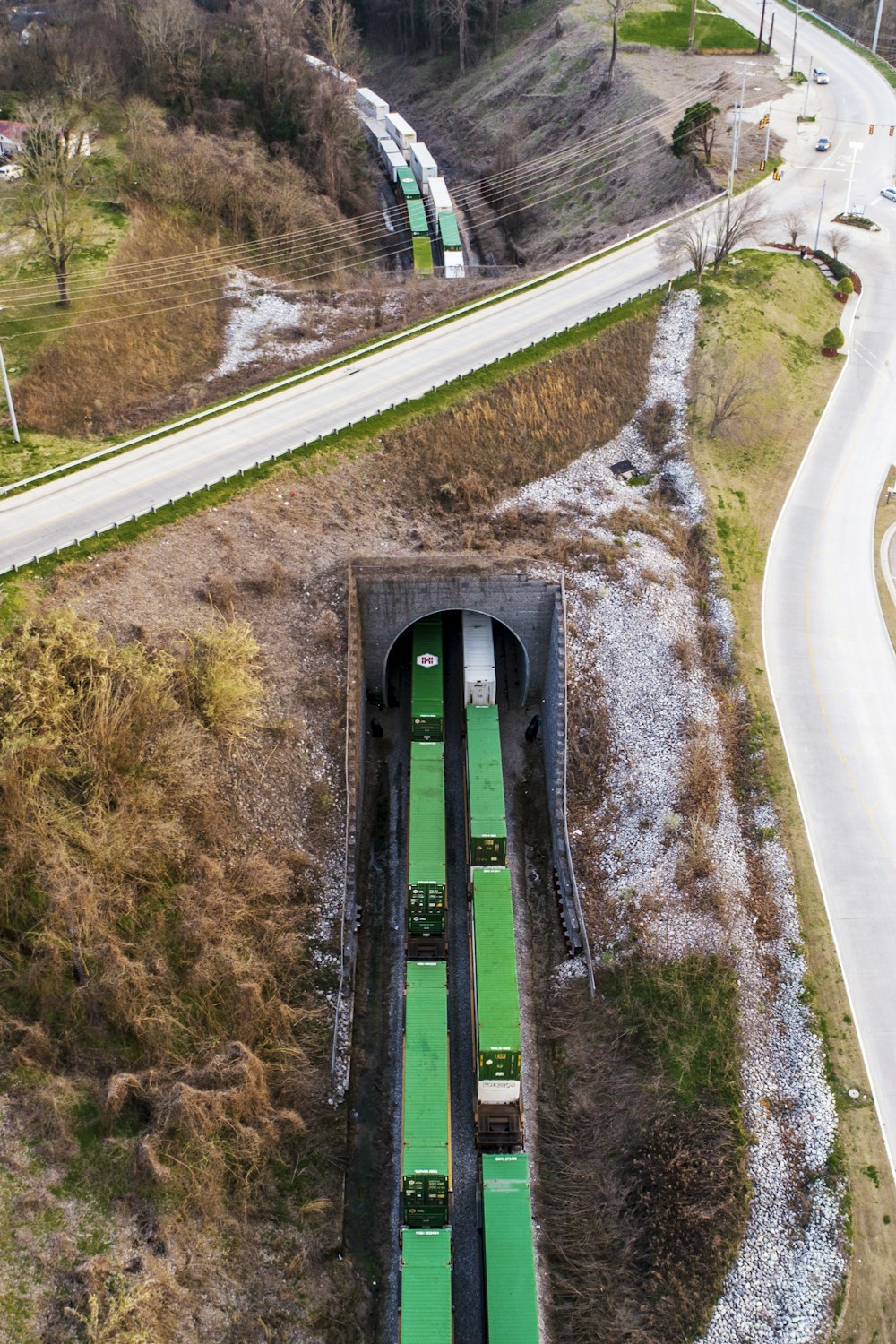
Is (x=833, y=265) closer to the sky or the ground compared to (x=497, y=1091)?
closer to the sky

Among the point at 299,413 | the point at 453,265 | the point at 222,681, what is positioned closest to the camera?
the point at 222,681

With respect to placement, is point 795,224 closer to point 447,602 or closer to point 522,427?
point 522,427

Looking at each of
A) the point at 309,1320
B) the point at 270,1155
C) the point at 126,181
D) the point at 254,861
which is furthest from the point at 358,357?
the point at 309,1320

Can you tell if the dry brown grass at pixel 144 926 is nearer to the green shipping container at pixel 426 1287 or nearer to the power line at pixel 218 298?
the green shipping container at pixel 426 1287

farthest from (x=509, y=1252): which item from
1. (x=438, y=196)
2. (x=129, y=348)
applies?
(x=438, y=196)

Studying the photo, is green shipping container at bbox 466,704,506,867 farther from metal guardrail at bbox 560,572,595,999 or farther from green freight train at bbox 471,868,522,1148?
green freight train at bbox 471,868,522,1148

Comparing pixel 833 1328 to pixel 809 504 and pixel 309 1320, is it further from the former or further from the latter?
pixel 809 504

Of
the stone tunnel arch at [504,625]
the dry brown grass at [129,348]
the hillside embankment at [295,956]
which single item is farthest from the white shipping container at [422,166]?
the stone tunnel arch at [504,625]
